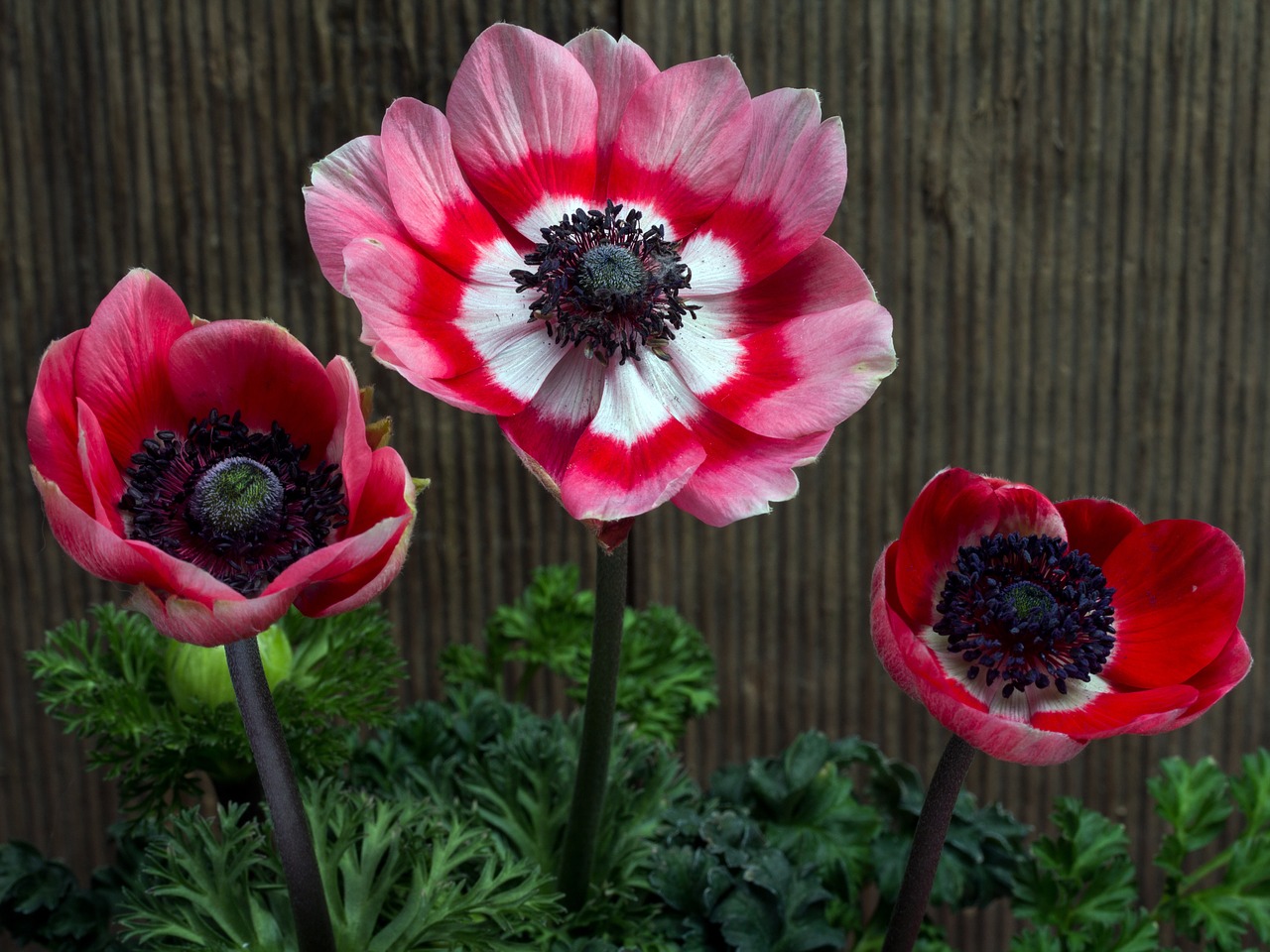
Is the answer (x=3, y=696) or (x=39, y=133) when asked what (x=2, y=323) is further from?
(x=3, y=696)

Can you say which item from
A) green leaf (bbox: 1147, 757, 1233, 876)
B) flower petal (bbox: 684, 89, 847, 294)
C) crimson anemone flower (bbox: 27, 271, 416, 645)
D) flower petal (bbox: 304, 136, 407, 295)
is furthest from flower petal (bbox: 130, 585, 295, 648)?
green leaf (bbox: 1147, 757, 1233, 876)

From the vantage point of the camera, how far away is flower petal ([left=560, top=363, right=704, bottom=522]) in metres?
0.38

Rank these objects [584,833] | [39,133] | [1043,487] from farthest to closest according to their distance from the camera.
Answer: [1043,487] → [39,133] → [584,833]

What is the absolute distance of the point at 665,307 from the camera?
452mm

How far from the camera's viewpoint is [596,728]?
487 mm

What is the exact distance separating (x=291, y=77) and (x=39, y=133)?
0.20m

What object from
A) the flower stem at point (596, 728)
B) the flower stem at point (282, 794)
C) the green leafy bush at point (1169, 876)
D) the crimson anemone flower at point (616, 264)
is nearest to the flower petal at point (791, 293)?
the crimson anemone flower at point (616, 264)

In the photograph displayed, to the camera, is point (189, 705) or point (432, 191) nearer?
point (432, 191)

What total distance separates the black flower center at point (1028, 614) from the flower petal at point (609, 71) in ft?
0.68

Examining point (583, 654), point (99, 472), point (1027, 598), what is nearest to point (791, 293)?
point (1027, 598)

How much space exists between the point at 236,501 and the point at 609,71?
207mm

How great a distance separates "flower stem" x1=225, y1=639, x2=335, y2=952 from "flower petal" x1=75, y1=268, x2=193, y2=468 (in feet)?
0.28

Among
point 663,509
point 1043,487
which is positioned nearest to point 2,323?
point 663,509

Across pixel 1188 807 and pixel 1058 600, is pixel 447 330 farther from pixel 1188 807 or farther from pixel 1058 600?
pixel 1188 807
